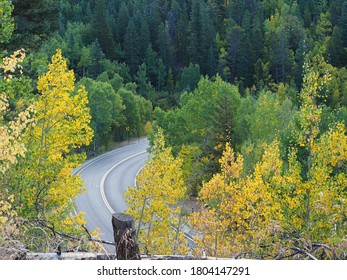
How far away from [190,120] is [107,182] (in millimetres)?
10790

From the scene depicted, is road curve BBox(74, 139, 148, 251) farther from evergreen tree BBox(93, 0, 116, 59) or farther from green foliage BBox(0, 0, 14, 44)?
evergreen tree BBox(93, 0, 116, 59)

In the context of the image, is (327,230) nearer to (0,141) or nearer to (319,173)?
(319,173)

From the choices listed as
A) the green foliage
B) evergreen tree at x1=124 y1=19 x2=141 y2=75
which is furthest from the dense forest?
evergreen tree at x1=124 y1=19 x2=141 y2=75

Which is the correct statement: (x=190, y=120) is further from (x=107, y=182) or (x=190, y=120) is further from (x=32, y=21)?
(x=32, y=21)

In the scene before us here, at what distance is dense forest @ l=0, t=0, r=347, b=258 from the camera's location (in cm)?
1193

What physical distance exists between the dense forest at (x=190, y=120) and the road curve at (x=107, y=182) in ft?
8.22

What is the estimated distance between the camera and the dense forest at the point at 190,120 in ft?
39.1

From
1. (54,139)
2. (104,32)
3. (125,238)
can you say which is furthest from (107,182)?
(104,32)

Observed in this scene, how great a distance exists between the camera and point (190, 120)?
123 ft

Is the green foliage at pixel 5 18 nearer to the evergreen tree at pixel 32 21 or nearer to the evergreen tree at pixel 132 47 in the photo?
the evergreen tree at pixel 32 21

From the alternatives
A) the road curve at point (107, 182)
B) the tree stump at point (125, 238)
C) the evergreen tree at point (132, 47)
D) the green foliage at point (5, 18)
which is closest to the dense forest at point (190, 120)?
the green foliage at point (5, 18)

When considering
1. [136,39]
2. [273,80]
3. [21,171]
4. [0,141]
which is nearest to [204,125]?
[21,171]

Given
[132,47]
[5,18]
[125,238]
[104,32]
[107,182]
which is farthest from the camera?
[132,47]

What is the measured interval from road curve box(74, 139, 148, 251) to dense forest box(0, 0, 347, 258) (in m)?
2.50
